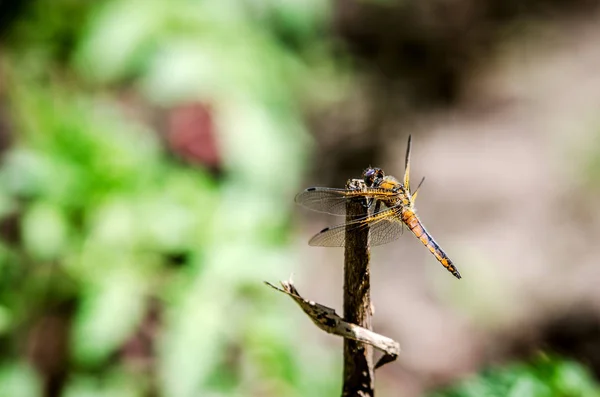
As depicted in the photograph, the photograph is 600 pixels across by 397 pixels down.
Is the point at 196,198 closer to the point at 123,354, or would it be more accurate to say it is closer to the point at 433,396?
the point at 123,354

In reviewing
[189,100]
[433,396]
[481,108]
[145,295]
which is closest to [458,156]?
[481,108]

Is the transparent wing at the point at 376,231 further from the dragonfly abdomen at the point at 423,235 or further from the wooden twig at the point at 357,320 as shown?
the wooden twig at the point at 357,320

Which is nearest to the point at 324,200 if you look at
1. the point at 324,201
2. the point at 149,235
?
the point at 324,201

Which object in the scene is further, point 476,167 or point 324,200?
point 476,167

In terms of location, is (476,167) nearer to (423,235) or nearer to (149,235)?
(149,235)

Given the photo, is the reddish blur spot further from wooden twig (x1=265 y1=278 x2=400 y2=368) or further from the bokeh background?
wooden twig (x1=265 y1=278 x2=400 y2=368)

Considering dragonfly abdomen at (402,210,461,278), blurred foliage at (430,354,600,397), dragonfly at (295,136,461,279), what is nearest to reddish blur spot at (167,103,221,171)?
dragonfly at (295,136,461,279)
